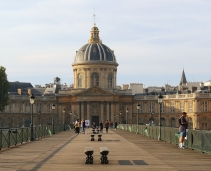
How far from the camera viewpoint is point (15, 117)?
5433 inches

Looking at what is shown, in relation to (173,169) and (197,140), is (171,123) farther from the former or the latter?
(173,169)

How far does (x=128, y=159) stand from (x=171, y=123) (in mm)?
111818

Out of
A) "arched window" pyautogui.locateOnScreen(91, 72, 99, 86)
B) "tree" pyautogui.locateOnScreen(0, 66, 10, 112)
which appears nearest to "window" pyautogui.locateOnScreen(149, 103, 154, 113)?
"arched window" pyautogui.locateOnScreen(91, 72, 99, 86)

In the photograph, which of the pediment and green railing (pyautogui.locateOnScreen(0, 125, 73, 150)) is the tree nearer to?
the pediment

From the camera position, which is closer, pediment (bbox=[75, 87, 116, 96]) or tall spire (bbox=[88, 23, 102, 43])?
pediment (bbox=[75, 87, 116, 96])

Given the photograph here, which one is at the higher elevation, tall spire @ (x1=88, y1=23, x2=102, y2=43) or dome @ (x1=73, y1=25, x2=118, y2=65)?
tall spire @ (x1=88, y1=23, x2=102, y2=43)

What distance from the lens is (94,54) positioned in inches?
5615

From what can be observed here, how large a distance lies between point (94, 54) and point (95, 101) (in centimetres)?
1234

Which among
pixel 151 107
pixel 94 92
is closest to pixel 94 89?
pixel 94 92

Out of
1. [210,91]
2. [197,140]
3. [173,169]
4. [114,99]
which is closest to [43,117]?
[114,99]

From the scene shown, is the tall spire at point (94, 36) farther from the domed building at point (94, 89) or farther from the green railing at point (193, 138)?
the green railing at point (193, 138)

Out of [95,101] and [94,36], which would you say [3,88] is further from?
[94,36]

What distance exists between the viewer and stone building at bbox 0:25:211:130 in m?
137

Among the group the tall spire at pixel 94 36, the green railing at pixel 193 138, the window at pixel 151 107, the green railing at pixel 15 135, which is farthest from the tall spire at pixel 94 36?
the green railing at pixel 193 138
